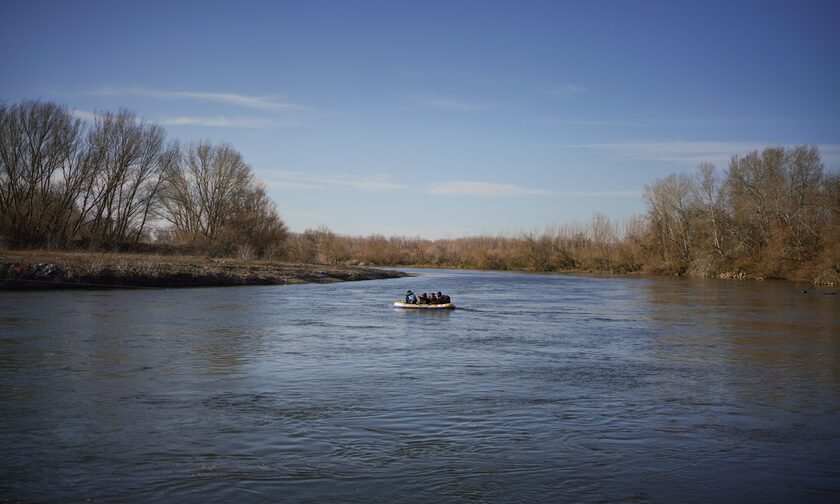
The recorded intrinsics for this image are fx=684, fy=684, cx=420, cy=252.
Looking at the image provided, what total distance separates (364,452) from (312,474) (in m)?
0.99

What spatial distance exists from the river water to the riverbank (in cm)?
1442

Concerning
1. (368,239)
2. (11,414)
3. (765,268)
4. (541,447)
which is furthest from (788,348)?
(368,239)

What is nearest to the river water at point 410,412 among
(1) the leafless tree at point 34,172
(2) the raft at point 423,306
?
(2) the raft at point 423,306

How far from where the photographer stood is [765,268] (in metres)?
62.3

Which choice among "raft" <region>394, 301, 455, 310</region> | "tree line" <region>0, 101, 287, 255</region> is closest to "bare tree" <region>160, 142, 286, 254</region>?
"tree line" <region>0, 101, 287, 255</region>

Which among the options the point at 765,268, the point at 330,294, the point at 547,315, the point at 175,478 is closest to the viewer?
the point at 175,478

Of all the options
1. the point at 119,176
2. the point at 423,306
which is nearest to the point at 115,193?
the point at 119,176

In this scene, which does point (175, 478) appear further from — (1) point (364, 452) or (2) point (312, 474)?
(1) point (364, 452)

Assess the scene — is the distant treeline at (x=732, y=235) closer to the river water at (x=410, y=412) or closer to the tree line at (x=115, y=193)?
the tree line at (x=115, y=193)

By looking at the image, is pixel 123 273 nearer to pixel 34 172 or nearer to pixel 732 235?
pixel 34 172

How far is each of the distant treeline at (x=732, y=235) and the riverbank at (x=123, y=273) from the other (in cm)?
1808

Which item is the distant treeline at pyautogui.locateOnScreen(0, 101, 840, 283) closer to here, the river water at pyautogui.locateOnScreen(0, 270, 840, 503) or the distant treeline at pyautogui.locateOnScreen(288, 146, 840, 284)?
the distant treeline at pyautogui.locateOnScreen(288, 146, 840, 284)

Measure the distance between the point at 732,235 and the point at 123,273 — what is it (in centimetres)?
5679

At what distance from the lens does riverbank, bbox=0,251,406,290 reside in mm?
35375
